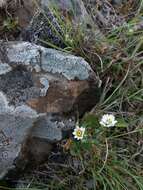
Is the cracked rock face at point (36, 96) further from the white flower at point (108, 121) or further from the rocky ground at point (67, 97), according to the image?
the white flower at point (108, 121)

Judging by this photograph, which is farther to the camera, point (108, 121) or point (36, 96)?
point (108, 121)

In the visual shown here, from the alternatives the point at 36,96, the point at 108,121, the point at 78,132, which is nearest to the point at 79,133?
the point at 78,132

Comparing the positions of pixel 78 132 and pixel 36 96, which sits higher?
pixel 36 96

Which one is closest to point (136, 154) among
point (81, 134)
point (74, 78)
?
point (81, 134)

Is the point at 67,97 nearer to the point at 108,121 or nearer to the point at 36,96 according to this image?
the point at 36,96

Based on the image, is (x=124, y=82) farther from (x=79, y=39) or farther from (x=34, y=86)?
(x=34, y=86)

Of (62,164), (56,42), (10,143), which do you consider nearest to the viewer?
(10,143)

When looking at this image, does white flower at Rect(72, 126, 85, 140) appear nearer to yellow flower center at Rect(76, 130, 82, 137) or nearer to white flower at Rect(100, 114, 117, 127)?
yellow flower center at Rect(76, 130, 82, 137)
